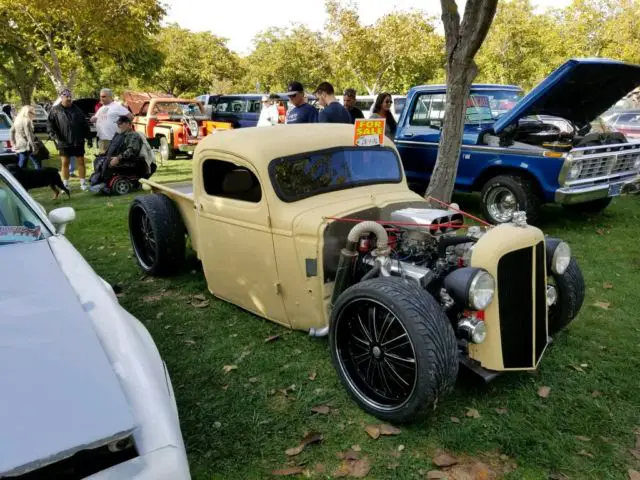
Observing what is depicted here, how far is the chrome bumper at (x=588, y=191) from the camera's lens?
6473 mm

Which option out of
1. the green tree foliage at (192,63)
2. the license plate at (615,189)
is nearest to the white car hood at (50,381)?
the license plate at (615,189)

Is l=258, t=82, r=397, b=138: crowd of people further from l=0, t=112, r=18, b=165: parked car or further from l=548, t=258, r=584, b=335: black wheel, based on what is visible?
l=0, t=112, r=18, b=165: parked car

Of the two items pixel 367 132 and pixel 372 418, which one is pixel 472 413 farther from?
pixel 367 132

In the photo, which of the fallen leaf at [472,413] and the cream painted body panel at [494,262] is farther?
the fallen leaf at [472,413]

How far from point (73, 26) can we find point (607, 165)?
2078 centimetres

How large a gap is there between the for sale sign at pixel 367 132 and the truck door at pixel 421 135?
372 cm

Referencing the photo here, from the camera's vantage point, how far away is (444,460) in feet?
8.77

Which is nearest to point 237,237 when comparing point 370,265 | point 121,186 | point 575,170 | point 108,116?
point 370,265

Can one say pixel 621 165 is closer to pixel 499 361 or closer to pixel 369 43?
pixel 499 361

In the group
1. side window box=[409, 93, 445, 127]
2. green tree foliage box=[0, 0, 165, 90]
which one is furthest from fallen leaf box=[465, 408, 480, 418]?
green tree foliage box=[0, 0, 165, 90]

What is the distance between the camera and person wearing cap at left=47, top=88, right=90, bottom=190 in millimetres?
9359

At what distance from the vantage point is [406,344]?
287cm

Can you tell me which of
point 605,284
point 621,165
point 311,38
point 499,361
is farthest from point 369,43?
point 499,361

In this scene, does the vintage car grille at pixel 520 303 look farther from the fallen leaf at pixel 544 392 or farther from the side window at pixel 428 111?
the side window at pixel 428 111
